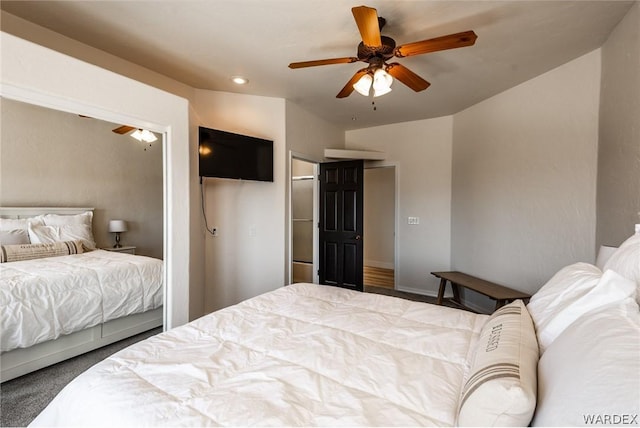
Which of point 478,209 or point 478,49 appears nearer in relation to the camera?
point 478,49

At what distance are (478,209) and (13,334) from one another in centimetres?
448

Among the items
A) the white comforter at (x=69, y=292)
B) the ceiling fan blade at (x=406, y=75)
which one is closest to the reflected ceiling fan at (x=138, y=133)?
the white comforter at (x=69, y=292)

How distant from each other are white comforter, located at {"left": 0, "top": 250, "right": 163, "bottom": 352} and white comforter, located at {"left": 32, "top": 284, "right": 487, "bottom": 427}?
1045 mm

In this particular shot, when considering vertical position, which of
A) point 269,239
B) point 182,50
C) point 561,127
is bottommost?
point 269,239

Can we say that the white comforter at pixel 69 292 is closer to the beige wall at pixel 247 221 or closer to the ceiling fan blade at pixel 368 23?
the beige wall at pixel 247 221

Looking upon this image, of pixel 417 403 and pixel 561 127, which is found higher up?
pixel 561 127

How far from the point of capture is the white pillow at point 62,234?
1.72 meters

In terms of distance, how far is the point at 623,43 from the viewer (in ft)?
6.64

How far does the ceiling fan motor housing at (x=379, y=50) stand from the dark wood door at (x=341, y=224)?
238 centimetres

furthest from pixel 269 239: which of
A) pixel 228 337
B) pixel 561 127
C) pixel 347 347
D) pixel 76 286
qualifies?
pixel 561 127

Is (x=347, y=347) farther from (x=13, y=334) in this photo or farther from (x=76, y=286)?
(x=13, y=334)

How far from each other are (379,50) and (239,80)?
5.47ft

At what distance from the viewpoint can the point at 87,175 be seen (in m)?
1.93

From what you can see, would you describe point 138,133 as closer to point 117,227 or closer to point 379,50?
point 117,227
